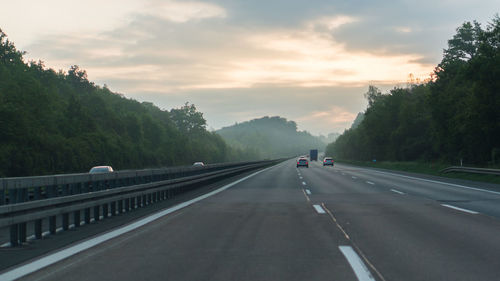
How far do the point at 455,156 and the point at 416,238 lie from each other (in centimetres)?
5762

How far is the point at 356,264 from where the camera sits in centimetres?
637

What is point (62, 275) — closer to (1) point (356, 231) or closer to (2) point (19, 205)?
(2) point (19, 205)

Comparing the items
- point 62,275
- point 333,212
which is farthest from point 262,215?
point 62,275

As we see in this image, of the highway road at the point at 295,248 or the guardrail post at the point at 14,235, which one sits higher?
the guardrail post at the point at 14,235

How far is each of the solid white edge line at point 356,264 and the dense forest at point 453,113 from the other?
3995 centimetres

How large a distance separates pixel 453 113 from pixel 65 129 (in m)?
60.2

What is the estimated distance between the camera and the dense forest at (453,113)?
141 feet

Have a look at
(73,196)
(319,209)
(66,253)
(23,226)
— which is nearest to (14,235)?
(23,226)

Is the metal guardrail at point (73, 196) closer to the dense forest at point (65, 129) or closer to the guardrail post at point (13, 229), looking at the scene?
the guardrail post at point (13, 229)

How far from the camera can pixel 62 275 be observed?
5863mm

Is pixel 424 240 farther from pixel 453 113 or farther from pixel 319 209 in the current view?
pixel 453 113

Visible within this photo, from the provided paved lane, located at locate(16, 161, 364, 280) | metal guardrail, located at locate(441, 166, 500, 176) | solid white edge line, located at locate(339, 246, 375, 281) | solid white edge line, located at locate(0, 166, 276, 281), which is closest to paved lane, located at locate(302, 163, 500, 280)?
solid white edge line, located at locate(339, 246, 375, 281)

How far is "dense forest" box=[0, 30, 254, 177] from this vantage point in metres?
57.1

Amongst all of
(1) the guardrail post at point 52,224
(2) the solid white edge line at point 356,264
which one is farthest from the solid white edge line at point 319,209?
(1) the guardrail post at point 52,224
